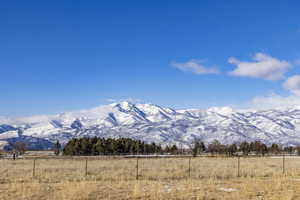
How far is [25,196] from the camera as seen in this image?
743 inches

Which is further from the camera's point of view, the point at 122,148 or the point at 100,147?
the point at 122,148

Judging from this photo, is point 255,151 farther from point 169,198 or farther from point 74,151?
point 169,198

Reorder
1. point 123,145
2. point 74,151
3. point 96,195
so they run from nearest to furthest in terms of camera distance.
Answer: point 96,195 < point 74,151 < point 123,145

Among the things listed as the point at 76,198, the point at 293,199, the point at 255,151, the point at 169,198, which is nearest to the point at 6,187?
the point at 76,198

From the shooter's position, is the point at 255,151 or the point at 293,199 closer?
the point at 293,199

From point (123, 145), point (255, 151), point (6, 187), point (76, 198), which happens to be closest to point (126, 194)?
point (76, 198)

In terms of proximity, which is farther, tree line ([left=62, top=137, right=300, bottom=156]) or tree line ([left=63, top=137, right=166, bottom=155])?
tree line ([left=62, top=137, right=300, bottom=156])

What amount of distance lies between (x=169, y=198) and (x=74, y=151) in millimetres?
100133

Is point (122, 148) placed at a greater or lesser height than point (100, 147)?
lesser

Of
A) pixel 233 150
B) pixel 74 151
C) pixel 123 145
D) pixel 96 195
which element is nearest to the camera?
pixel 96 195

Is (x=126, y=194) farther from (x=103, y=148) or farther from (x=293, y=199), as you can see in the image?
(x=103, y=148)

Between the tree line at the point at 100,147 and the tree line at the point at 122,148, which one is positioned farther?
the tree line at the point at 122,148

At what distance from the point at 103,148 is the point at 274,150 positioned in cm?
7592

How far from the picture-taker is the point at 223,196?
1947 centimetres
